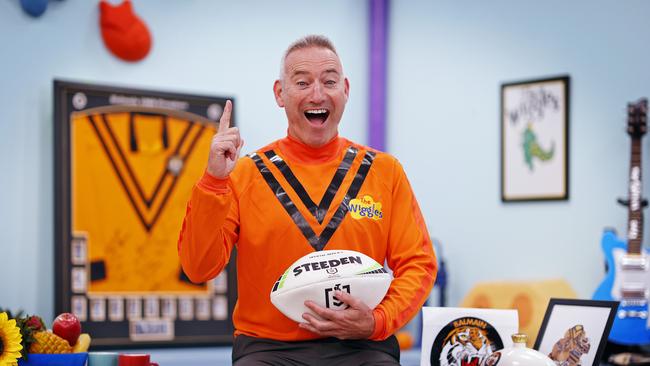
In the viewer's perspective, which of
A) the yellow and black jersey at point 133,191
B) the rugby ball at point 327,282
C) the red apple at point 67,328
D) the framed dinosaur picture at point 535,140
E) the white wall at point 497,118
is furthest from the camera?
the framed dinosaur picture at point 535,140

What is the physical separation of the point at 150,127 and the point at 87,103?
39 centimetres

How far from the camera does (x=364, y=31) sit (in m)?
5.69

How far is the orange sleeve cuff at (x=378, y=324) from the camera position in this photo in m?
2.14

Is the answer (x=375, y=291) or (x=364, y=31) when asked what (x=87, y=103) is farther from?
(x=375, y=291)

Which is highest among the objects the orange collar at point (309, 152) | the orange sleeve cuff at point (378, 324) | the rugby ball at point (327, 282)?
the orange collar at point (309, 152)

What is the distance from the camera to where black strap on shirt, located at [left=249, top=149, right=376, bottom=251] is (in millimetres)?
2254

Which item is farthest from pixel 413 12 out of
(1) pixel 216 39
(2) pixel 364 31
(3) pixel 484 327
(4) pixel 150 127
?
(3) pixel 484 327

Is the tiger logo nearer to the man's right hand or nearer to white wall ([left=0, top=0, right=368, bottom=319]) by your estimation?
the man's right hand

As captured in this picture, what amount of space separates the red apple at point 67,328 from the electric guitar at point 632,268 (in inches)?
122

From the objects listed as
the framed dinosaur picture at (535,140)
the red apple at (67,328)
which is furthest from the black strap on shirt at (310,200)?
the framed dinosaur picture at (535,140)

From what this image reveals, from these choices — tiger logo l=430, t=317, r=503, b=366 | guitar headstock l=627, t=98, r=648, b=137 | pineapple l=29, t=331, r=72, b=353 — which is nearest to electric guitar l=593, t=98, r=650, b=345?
guitar headstock l=627, t=98, r=648, b=137

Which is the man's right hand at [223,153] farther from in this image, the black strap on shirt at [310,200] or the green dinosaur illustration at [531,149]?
the green dinosaur illustration at [531,149]

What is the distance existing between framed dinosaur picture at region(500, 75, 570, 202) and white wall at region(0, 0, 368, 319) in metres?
1.01

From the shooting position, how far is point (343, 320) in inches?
81.5
